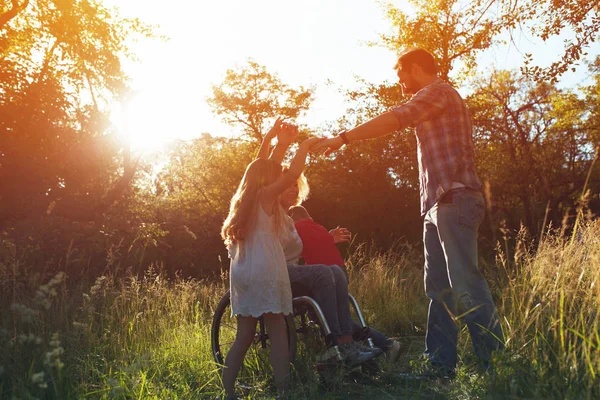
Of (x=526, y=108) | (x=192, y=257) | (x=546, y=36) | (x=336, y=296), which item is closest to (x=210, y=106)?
(x=192, y=257)

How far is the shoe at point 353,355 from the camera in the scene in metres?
3.40

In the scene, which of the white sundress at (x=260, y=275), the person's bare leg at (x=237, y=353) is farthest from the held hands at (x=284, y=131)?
the person's bare leg at (x=237, y=353)

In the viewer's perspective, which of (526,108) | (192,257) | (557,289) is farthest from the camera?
(526,108)

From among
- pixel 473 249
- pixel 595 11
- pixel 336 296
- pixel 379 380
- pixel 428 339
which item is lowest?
pixel 379 380

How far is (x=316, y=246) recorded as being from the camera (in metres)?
4.36

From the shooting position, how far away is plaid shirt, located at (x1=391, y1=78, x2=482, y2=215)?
3365 mm

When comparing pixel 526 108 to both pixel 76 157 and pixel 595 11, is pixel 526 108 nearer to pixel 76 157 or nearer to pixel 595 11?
pixel 595 11

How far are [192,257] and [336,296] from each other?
1429 cm

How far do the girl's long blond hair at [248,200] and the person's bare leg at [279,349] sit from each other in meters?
0.48

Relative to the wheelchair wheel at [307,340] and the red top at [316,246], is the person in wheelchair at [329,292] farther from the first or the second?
the red top at [316,246]

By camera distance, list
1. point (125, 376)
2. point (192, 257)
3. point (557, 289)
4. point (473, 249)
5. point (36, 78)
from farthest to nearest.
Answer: point (192, 257), point (36, 78), point (125, 376), point (473, 249), point (557, 289)

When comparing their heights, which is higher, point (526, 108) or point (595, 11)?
point (526, 108)

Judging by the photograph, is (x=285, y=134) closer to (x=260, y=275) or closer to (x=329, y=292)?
(x=260, y=275)

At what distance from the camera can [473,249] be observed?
3.33 metres
